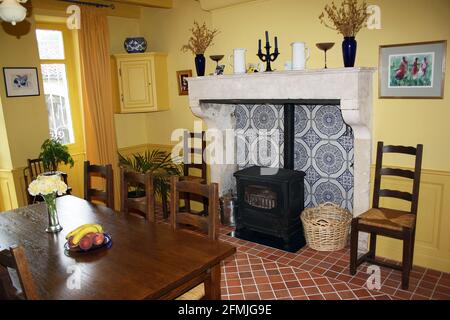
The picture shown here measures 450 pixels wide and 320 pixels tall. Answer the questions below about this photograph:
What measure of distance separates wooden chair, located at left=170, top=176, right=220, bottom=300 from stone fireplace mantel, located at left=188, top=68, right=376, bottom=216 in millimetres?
1496

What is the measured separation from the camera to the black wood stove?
3645mm

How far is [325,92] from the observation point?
10.5ft

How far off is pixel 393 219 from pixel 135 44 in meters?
3.60

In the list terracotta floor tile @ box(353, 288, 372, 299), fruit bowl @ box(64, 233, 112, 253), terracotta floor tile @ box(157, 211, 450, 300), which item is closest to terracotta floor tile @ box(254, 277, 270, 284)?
terracotta floor tile @ box(157, 211, 450, 300)

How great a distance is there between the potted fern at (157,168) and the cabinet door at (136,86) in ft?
2.11

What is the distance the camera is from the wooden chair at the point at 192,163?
14.6 feet

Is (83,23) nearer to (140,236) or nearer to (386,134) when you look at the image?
(140,236)

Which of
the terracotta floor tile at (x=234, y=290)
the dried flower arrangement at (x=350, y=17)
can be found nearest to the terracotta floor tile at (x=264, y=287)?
the terracotta floor tile at (x=234, y=290)

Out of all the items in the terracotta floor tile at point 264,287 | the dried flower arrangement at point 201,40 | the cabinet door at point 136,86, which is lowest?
the terracotta floor tile at point 264,287

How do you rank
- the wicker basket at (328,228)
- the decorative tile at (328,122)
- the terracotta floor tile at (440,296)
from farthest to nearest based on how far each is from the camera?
the decorative tile at (328,122) → the wicker basket at (328,228) → the terracotta floor tile at (440,296)

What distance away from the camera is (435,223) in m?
3.13

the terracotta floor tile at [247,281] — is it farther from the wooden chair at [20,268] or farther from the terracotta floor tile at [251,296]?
the wooden chair at [20,268]

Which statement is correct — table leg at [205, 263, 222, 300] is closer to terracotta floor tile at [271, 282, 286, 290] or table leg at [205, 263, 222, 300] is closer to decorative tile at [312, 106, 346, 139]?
terracotta floor tile at [271, 282, 286, 290]
